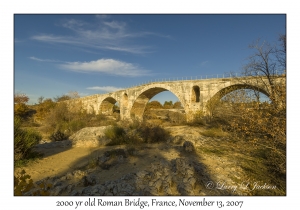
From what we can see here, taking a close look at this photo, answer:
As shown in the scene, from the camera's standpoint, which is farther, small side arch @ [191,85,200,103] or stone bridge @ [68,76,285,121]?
small side arch @ [191,85,200,103]

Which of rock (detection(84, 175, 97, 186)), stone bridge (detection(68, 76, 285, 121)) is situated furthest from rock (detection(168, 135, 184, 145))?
rock (detection(84, 175, 97, 186))

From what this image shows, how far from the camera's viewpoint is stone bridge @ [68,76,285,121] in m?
18.7

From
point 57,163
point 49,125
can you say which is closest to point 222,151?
point 57,163

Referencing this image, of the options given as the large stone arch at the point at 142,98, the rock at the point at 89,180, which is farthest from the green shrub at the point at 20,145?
the large stone arch at the point at 142,98

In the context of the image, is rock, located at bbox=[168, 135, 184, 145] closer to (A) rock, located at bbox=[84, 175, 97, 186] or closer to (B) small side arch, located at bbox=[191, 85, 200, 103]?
(A) rock, located at bbox=[84, 175, 97, 186]

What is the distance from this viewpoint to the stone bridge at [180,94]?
61.4 ft

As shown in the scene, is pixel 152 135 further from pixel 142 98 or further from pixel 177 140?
pixel 142 98

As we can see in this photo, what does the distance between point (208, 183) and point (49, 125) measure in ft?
54.3

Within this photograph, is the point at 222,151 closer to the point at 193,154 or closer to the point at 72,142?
the point at 193,154

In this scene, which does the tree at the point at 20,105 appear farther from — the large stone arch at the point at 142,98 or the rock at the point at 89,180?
the rock at the point at 89,180

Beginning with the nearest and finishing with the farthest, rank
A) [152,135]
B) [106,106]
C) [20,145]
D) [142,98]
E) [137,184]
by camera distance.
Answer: [137,184], [20,145], [152,135], [142,98], [106,106]

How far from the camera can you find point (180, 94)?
22.5 metres

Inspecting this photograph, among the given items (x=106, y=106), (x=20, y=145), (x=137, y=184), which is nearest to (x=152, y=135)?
(x=20, y=145)

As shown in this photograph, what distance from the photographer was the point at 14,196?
287 centimetres
